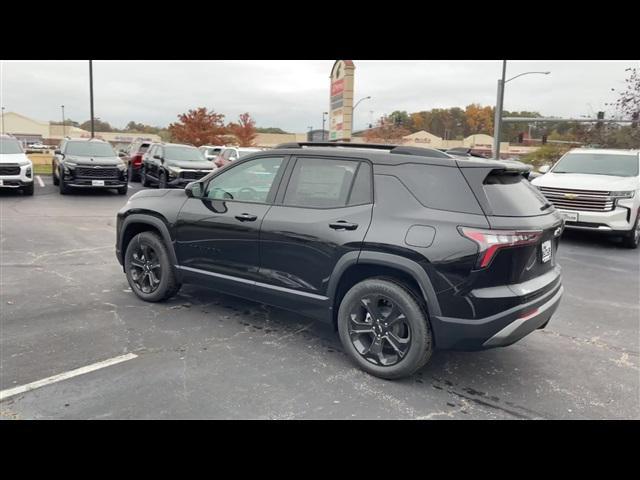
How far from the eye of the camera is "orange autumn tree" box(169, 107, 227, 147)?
167ft

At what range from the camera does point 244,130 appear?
56906 millimetres

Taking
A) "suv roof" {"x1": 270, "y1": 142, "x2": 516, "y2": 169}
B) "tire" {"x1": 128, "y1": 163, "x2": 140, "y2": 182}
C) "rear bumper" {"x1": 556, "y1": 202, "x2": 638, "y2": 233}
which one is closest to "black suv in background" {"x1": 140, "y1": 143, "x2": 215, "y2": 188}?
"tire" {"x1": 128, "y1": 163, "x2": 140, "y2": 182}

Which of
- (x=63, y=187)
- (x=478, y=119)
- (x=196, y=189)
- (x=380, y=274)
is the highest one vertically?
(x=478, y=119)

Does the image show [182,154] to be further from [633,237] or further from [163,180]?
[633,237]

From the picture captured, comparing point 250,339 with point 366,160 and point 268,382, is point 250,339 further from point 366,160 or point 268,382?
point 366,160

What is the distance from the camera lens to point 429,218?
354 cm

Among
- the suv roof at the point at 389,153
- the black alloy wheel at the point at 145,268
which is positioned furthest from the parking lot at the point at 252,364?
the suv roof at the point at 389,153

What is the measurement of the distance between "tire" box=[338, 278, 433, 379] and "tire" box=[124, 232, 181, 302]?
2128 mm

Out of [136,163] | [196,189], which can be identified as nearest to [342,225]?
[196,189]

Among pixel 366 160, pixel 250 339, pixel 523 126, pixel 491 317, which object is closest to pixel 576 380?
pixel 491 317

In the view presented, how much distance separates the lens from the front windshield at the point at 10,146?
14.3 m

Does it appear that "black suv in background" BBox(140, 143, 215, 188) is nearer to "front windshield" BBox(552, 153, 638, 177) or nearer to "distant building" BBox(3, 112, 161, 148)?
"front windshield" BBox(552, 153, 638, 177)

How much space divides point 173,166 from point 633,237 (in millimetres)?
12925

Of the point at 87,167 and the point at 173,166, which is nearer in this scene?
the point at 87,167
